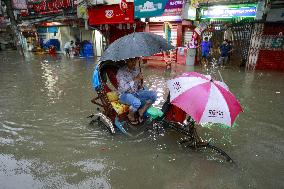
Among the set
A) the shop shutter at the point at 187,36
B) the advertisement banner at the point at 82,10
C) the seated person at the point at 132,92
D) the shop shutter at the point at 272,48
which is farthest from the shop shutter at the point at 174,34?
the seated person at the point at 132,92

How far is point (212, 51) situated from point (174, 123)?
1415cm

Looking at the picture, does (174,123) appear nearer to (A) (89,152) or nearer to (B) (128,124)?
(B) (128,124)

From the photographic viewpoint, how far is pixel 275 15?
44.7 ft

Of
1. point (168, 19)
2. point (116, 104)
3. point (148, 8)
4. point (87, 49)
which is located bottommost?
point (116, 104)

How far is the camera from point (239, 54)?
52.6 ft

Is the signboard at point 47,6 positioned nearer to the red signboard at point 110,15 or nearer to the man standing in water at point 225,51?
the red signboard at point 110,15

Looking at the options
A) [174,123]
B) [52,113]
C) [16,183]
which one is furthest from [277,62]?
[16,183]

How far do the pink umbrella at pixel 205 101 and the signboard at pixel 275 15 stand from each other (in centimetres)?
1246

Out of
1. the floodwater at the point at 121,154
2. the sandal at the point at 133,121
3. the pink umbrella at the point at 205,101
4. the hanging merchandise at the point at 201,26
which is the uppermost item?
the hanging merchandise at the point at 201,26

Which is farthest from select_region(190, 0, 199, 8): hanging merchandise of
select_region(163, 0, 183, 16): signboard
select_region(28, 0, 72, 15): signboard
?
select_region(28, 0, 72, 15): signboard

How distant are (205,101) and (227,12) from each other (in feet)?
43.3

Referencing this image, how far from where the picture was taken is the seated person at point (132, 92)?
4863 mm

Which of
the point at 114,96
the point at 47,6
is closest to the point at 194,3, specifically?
the point at 114,96

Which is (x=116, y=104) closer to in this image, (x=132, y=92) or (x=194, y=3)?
(x=132, y=92)
